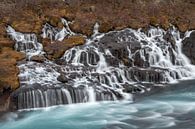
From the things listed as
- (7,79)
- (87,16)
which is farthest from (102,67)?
(87,16)

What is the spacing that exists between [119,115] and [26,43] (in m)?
7.64

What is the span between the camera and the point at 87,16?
2277 centimetres

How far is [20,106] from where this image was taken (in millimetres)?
15078

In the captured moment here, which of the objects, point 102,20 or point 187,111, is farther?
point 102,20

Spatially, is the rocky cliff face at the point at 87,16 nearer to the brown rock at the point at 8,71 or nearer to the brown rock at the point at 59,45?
the brown rock at the point at 59,45

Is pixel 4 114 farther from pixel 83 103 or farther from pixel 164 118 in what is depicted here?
pixel 164 118

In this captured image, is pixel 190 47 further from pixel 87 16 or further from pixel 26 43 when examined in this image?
pixel 26 43

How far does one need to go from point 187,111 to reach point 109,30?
29.0 ft

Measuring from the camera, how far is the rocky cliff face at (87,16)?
2055cm

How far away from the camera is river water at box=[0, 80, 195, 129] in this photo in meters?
12.9

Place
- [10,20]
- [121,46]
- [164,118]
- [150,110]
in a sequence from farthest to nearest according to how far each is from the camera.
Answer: [10,20]
[121,46]
[150,110]
[164,118]

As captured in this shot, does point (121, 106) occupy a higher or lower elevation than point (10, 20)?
lower

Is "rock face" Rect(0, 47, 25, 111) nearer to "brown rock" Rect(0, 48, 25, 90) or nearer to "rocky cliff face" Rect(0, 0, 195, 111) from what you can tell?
"brown rock" Rect(0, 48, 25, 90)

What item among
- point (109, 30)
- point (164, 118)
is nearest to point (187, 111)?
point (164, 118)
